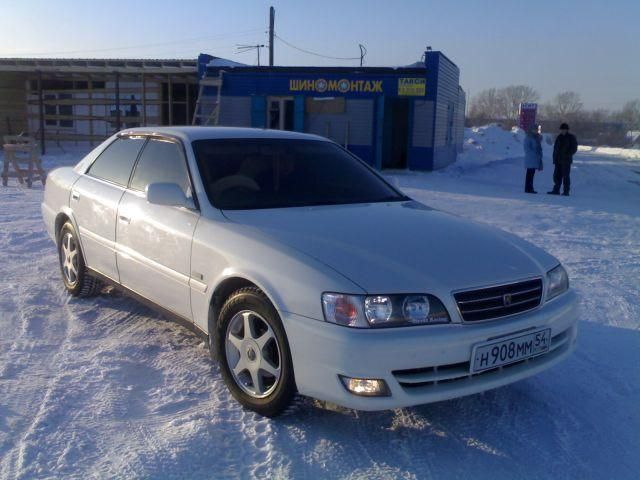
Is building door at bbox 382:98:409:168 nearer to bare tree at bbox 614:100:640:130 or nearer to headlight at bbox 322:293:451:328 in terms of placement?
headlight at bbox 322:293:451:328

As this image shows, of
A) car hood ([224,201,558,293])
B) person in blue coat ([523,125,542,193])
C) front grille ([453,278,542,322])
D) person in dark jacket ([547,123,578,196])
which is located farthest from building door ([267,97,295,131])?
front grille ([453,278,542,322])

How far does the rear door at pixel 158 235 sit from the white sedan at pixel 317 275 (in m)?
0.01

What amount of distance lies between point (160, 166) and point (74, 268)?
4.90ft

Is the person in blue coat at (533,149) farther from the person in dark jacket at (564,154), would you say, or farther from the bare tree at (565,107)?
the bare tree at (565,107)

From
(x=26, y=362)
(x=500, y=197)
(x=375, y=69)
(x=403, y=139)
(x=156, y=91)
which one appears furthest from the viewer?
(x=156, y=91)

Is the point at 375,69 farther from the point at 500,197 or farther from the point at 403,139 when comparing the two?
the point at 500,197

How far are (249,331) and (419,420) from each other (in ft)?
3.34

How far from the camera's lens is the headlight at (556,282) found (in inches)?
138

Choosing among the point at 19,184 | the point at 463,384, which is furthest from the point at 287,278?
the point at 19,184

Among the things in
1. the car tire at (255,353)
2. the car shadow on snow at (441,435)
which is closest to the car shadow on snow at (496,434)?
the car shadow on snow at (441,435)

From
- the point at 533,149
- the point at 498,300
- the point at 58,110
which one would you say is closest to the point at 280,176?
the point at 498,300

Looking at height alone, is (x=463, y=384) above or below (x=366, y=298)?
below

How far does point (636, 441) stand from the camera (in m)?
3.24

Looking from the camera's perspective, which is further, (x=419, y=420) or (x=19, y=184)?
(x=19, y=184)
